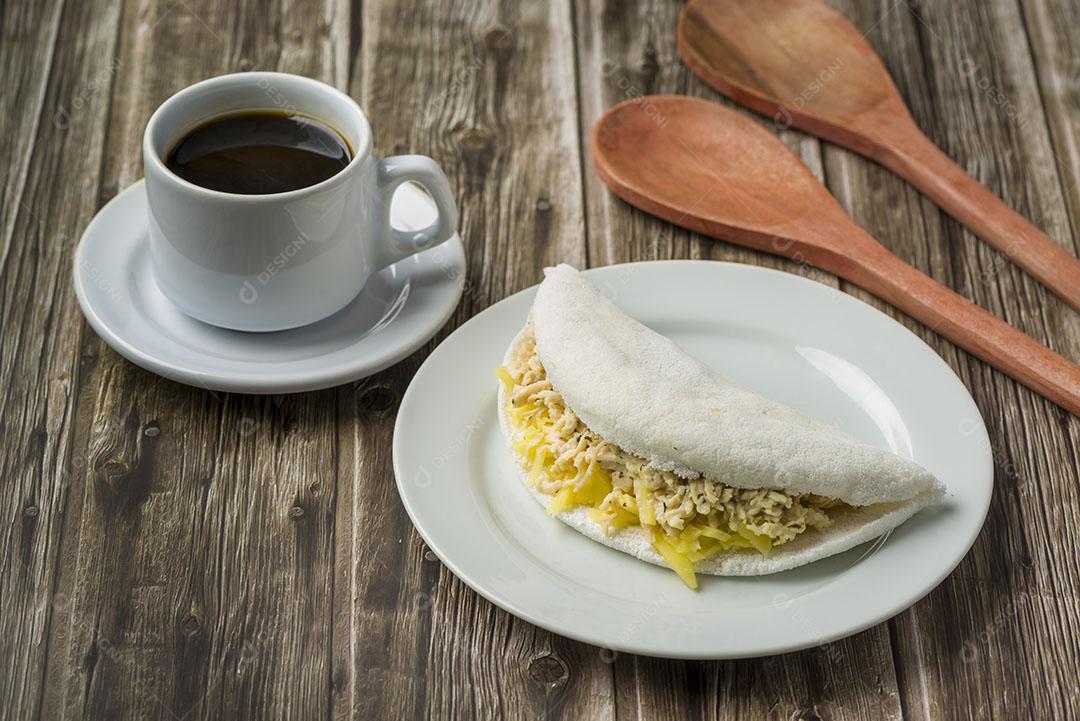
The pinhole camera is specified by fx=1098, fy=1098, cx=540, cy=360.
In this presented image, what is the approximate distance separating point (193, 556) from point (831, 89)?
174 centimetres

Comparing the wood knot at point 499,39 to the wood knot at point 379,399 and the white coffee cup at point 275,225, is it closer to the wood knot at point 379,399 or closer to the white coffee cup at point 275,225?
the white coffee cup at point 275,225

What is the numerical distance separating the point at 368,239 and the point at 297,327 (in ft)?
0.64

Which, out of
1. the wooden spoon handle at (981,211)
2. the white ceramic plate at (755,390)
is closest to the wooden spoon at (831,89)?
the wooden spoon handle at (981,211)

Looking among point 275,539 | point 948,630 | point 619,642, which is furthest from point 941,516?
point 275,539

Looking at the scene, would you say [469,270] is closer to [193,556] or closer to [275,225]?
[275,225]

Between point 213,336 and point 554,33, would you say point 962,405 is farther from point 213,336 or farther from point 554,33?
point 554,33

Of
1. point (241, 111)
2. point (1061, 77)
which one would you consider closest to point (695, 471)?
point (241, 111)

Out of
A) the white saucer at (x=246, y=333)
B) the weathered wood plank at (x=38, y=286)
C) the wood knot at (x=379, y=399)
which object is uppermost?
the white saucer at (x=246, y=333)

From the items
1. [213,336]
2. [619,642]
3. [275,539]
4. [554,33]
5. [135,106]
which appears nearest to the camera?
[619,642]

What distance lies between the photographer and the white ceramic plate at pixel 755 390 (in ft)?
4.79

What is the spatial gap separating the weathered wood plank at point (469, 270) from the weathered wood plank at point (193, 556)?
0.05 m

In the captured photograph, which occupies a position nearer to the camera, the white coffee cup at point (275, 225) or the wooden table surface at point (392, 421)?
the wooden table surface at point (392, 421)

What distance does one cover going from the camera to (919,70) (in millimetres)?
2668

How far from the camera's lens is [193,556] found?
167cm
